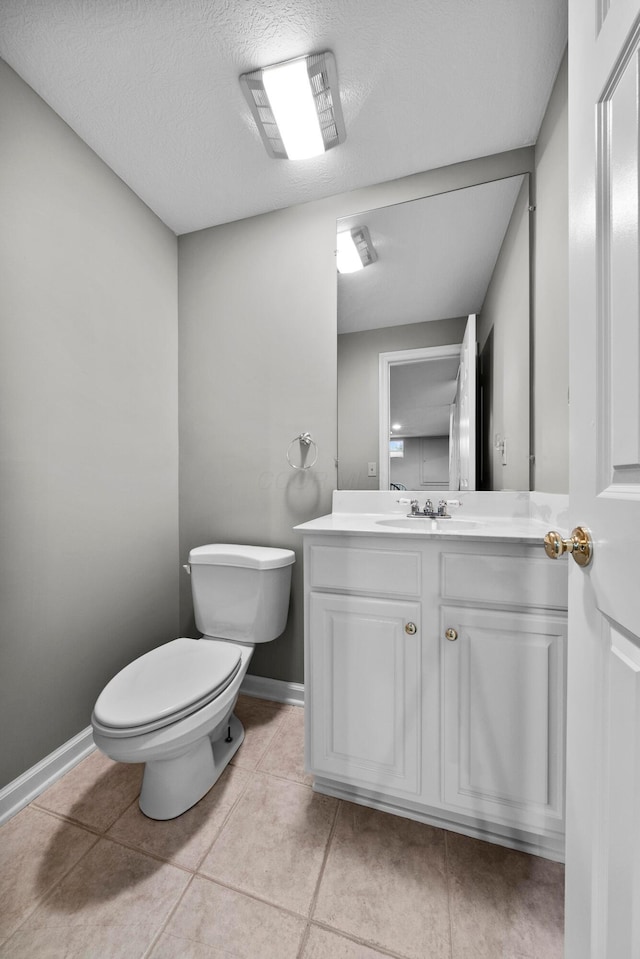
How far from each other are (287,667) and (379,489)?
0.94 meters

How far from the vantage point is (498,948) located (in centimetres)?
85

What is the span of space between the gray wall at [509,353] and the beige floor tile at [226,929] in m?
1.38

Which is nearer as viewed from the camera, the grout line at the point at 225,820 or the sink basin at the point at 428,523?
the grout line at the point at 225,820

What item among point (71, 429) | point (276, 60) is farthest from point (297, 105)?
point (71, 429)

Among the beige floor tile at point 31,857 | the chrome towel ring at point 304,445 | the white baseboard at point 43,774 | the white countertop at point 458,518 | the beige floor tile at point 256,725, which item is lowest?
the beige floor tile at point 256,725

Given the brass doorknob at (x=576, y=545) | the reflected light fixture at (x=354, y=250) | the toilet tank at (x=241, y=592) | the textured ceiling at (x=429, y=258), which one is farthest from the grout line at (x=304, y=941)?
the reflected light fixture at (x=354, y=250)

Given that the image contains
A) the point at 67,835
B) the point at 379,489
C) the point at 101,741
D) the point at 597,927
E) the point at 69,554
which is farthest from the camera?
the point at 379,489

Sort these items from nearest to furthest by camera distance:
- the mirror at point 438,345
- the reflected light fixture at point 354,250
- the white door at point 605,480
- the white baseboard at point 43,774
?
the white door at point 605,480 → the white baseboard at point 43,774 → the mirror at point 438,345 → the reflected light fixture at point 354,250

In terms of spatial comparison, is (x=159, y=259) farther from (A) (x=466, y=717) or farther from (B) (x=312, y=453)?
(A) (x=466, y=717)

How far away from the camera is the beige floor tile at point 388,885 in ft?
2.86

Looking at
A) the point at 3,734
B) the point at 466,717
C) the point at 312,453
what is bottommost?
the point at 3,734

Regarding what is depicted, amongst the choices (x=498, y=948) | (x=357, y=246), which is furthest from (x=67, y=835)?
(x=357, y=246)

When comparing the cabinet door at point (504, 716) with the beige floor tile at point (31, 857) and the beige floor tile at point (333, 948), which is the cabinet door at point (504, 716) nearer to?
the beige floor tile at point (333, 948)

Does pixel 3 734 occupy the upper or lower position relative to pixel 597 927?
lower
